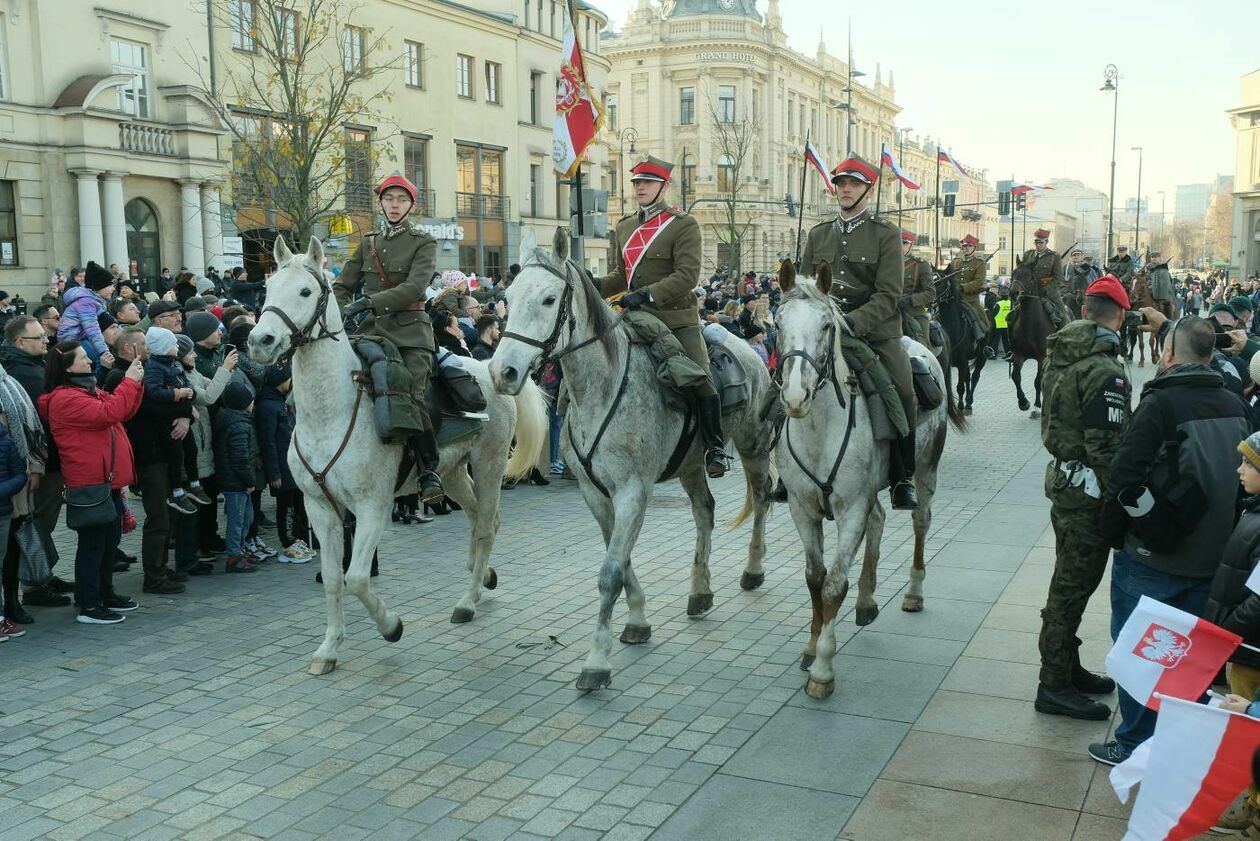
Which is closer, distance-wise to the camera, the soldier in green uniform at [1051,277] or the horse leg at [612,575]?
the horse leg at [612,575]

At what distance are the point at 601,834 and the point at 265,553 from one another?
6.44 m

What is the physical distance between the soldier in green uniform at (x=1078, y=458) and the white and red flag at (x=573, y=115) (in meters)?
8.12

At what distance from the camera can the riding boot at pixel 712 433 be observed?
25.5 ft

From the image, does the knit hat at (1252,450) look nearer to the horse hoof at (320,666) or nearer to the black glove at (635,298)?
the black glove at (635,298)

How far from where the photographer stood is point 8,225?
1063 inches

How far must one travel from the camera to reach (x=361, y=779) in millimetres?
5625

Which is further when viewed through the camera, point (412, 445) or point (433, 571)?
point (433, 571)

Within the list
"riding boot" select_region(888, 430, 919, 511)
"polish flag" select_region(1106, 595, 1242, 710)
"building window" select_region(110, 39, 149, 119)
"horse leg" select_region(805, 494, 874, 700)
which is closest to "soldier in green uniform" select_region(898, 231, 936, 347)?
"riding boot" select_region(888, 430, 919, 511)

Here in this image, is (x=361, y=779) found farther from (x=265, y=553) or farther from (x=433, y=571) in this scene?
(x=265, y=553)

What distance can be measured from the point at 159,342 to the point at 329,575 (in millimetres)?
3086

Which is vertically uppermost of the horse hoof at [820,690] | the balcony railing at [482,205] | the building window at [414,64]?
the building window at [414,64]

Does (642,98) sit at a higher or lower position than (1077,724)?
higher

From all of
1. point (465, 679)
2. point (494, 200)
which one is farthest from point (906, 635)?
point (494, 200)

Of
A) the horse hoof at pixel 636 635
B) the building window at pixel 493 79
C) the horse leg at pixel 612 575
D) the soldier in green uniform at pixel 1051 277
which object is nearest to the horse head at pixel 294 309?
the horse leg at pixel 612 575
